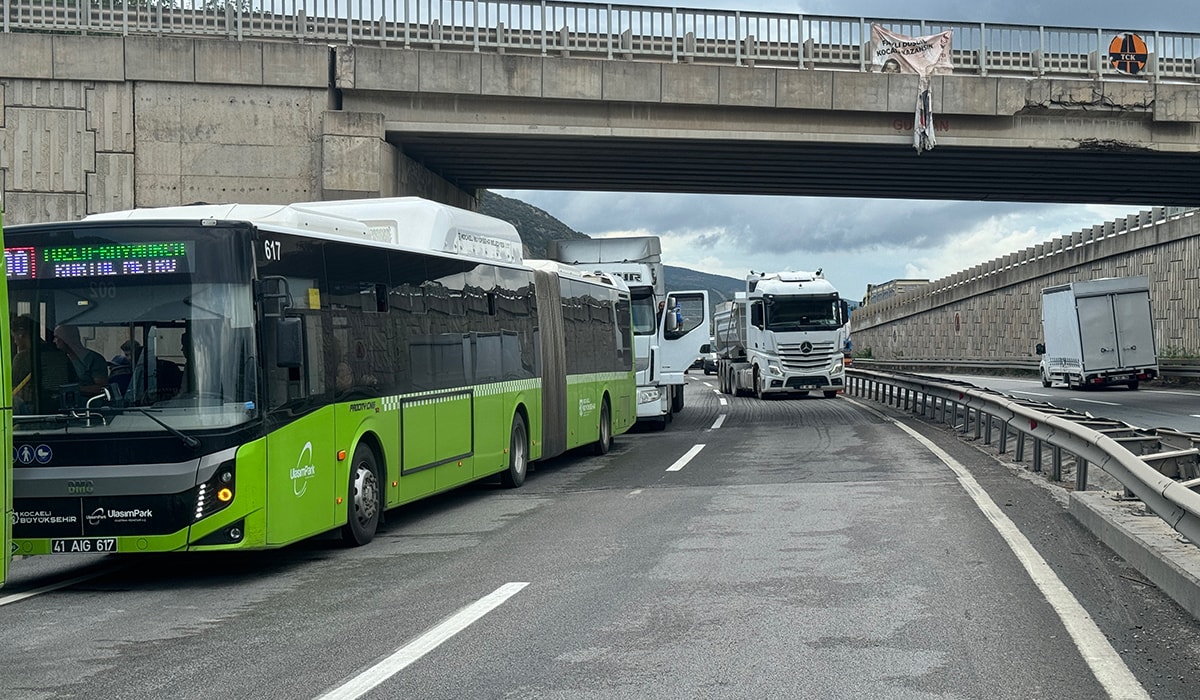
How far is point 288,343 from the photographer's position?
889 centimetres

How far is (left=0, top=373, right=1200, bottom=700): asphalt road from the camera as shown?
588cm

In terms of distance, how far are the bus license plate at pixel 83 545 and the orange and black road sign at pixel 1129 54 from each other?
24.0 m

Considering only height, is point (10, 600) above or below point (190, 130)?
below

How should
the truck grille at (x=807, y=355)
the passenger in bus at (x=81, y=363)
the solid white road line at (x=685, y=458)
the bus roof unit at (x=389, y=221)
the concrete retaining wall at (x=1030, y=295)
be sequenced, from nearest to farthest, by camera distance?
1. the passenger in bus at (x=81, y=363)
2. the bus roof unit at (x=389, y=221)
3. the solid white road line at (x=685, y=458)
4. the truck grille at (x=807, y=355)
5. the concrete retaining wall at (x=1030, y=295)

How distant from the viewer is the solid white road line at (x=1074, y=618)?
564cm

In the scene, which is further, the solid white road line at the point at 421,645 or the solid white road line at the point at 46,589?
the solid white road line at the point at 46,589

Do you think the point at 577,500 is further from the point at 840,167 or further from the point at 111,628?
the point at 840,167

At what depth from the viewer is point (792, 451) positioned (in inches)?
749

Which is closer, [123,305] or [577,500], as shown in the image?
[123,305]

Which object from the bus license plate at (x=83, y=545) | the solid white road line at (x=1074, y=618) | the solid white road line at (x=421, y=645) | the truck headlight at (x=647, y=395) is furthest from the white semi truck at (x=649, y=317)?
the solid white road line at (x=421, y=645)

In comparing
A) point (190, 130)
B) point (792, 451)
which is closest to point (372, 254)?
point (792, 451)

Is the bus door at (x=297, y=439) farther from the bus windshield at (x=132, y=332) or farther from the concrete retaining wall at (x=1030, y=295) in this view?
the concrete retaining wall at (x=1030, y=295)

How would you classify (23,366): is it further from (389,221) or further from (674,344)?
(674,344)

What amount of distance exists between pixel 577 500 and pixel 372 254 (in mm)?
3848
